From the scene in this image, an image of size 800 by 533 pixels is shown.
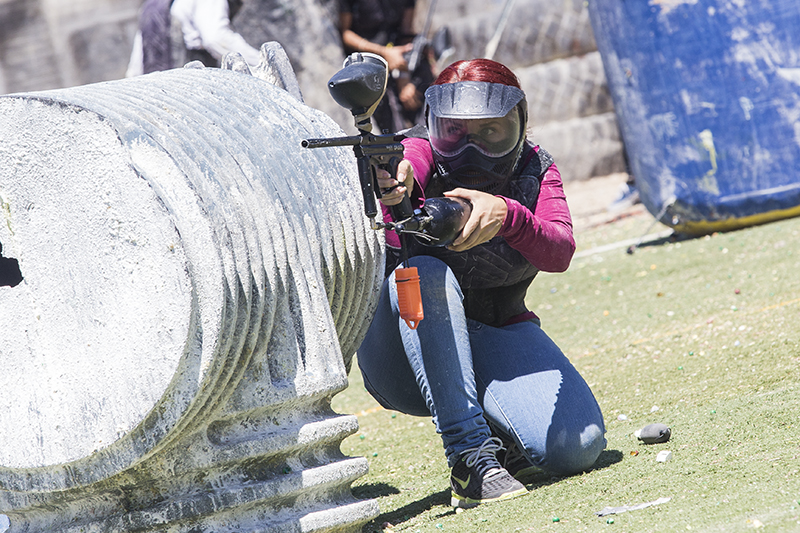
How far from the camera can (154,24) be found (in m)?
5.11

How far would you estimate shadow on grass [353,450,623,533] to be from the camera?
216cm

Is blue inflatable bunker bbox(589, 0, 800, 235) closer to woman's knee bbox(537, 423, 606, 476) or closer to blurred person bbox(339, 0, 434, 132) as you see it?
blurred person bbox(339, 0, 434, 132)

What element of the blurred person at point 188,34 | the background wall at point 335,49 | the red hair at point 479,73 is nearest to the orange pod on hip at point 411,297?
the red hair at point 479,73

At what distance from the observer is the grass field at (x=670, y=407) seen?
1846 mm

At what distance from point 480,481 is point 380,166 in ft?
2.58

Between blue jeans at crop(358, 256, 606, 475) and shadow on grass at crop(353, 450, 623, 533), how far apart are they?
0.06 meters

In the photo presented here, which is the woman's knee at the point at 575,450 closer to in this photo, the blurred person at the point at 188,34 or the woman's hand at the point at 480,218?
the woman's hand at the point at 480,218

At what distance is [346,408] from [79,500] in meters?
1.93

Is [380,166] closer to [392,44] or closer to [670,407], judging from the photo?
[670,407]

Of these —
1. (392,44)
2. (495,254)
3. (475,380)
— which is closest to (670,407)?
(475,380)

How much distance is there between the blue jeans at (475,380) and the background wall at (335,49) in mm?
6176

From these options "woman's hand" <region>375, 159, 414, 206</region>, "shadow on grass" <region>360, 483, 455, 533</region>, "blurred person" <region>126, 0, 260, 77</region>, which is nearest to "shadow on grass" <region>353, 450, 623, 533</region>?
"shadow on grass" <region>360, 483, 455, 533</region>

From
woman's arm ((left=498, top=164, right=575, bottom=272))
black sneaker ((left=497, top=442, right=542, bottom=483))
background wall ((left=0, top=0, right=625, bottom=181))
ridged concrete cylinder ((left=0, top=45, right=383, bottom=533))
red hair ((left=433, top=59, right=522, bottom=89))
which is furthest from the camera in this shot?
background wall ((left=0, top=0, right=625, bottom=181))

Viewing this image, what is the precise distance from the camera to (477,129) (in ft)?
7.64
